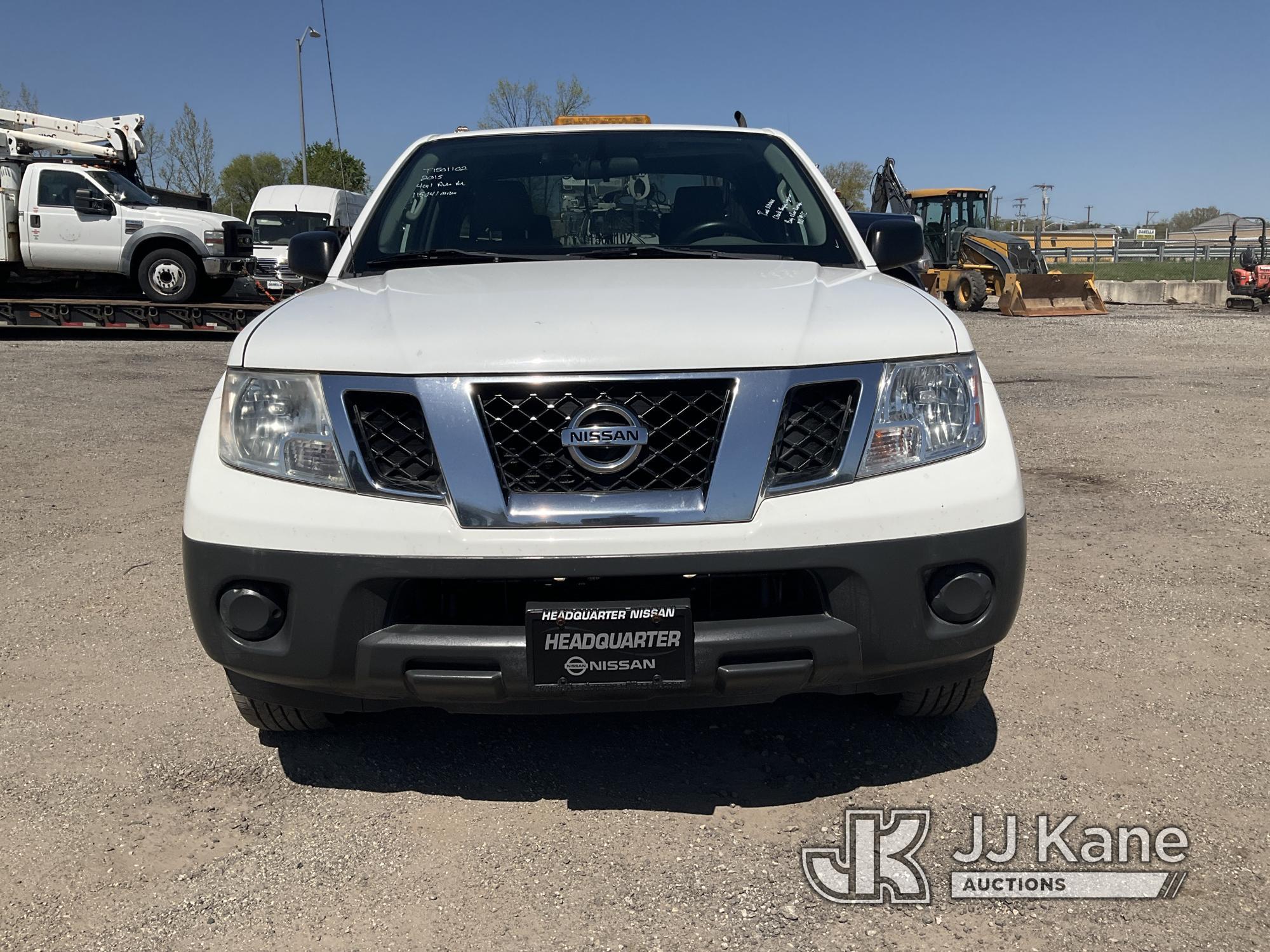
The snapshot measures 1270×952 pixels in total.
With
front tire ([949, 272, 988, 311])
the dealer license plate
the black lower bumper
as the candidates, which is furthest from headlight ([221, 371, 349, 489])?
front tire ([949, 272, 988, 311])

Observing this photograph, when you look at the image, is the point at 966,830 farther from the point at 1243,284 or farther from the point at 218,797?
the point at 1243,284

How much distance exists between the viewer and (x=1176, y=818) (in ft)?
8.71

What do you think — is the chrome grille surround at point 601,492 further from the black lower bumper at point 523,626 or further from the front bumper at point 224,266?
the front bumper at point 224,266

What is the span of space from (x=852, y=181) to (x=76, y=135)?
6103cm

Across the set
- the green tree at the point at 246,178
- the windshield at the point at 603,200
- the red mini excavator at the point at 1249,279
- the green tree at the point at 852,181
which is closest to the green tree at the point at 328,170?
the green tree at the point at 246,178

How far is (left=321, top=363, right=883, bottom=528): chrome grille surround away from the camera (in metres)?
2.35

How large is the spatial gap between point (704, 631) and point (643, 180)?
2077mm

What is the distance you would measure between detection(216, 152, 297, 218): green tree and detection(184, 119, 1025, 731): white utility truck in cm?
7091

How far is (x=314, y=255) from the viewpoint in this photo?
3.62 m

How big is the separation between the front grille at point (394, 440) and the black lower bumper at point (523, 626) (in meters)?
0.18

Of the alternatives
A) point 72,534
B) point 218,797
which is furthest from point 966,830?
point 72,534

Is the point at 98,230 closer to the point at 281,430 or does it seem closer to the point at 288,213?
the point at 288,213

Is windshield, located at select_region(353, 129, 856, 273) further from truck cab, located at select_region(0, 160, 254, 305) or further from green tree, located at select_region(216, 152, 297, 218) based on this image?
green tree, located at select_region(216, 152, 297, 218)

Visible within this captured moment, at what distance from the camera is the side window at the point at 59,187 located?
55.8 feet
